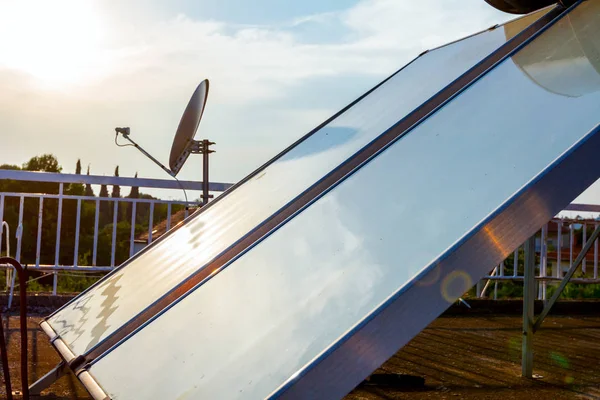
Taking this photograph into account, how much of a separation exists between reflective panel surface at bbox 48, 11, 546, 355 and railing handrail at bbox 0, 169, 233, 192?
301 centimetres

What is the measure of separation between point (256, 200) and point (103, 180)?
151 inches

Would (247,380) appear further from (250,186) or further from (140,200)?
(140,200)

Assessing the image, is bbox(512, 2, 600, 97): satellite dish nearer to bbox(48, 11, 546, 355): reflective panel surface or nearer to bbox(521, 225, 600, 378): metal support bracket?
bbox(48, 11, 546, 355): reflective panel surface

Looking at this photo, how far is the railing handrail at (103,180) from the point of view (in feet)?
17.6

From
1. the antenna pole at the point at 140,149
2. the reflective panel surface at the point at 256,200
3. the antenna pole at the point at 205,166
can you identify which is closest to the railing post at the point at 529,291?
the reflective panel surface at the point at 256,200

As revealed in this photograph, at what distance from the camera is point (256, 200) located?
2.03m

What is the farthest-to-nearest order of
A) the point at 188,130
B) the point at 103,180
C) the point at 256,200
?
the point at 103,180 → the point at 188,130 → the point at 256,200

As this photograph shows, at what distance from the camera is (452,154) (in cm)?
127

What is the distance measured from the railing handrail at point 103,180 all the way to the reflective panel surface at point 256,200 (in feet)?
9.87

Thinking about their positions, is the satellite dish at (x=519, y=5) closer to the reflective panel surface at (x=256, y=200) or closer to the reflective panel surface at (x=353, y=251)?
the reflective panel surface at (x=256, y=200)

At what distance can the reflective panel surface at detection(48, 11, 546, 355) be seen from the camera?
1644 millimetres

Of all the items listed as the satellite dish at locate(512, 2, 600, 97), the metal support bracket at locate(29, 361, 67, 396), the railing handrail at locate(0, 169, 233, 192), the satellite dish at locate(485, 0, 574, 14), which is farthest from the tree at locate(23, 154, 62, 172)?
the satellite dish at locate(512, 2, 600, 97)

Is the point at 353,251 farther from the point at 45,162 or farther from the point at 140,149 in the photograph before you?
the point at 45,162

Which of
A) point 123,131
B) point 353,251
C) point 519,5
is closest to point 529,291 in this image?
point 519,5
